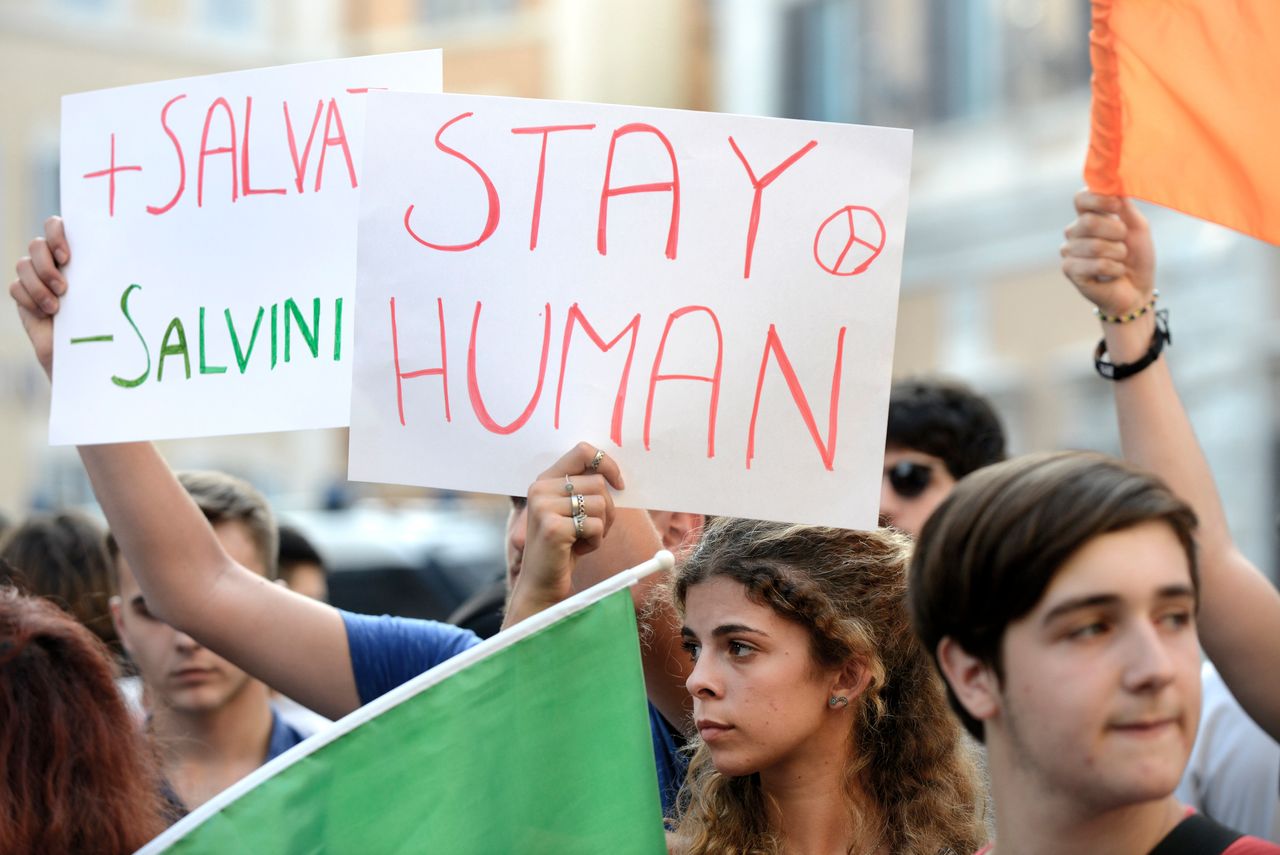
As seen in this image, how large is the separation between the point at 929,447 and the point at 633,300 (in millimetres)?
1560

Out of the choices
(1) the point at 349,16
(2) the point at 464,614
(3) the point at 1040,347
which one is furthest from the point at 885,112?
(2) the point at 464,614

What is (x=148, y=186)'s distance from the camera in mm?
2965

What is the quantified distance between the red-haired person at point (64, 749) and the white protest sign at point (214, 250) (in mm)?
531

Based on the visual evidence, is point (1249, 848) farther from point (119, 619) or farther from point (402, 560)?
point (402, 560)

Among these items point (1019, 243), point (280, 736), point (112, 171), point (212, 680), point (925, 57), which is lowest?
point (280, 736)

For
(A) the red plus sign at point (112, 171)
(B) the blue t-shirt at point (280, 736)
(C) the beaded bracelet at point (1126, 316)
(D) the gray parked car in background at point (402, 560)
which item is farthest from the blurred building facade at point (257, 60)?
(C) the beaded bracelet at point (1126, 316)

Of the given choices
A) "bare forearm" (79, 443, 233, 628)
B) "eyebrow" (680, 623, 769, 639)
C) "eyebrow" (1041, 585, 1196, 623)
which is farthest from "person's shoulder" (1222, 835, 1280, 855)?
"bare forearm" (79, 443, 233, 628)

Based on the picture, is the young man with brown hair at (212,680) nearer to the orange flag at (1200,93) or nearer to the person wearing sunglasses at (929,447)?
the person wearing sunglasses at (929,447)

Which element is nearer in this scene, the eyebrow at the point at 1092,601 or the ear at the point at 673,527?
the eyebrow at the point at 1092,601

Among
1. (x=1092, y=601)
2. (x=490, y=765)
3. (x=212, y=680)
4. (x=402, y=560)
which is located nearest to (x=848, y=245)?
(x=1092, y=601)

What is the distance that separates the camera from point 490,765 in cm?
226

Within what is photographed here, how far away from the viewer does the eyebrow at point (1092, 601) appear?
1.96 metres

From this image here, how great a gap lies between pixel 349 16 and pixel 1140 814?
2548 centimetres

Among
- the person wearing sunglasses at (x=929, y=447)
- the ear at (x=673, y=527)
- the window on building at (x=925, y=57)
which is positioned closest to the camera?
the ear at (x=673, y=527)
